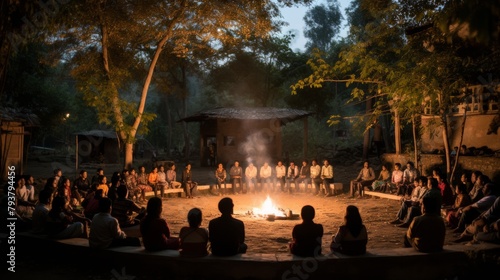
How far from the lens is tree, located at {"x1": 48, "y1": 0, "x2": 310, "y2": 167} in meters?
13.9

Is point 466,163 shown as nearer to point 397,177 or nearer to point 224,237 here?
point 397,177

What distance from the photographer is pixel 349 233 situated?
574 centimetres

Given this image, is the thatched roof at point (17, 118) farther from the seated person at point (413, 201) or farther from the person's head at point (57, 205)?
the seated person at point (413, 201)

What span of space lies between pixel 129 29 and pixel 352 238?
1211 cm

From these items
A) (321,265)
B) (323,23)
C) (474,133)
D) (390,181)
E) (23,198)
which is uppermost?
(323,23)

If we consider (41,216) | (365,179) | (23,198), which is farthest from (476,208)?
(23,198)

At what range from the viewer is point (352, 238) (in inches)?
225

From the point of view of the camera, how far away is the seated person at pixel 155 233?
234 inches

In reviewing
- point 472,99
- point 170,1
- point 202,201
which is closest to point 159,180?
point 202,201

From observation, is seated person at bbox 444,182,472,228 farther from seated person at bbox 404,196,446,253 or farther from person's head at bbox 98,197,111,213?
person's head at bbox 98,197,111,213

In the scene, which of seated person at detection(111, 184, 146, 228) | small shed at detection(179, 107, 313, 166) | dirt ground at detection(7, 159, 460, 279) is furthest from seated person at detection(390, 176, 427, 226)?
small shed at detection(179, 107, 313, 166)

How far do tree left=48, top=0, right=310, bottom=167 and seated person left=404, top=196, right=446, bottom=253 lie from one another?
10796 millimetres

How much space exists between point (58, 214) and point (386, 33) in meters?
12.5

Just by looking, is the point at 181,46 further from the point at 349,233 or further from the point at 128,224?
the point at 349,233
